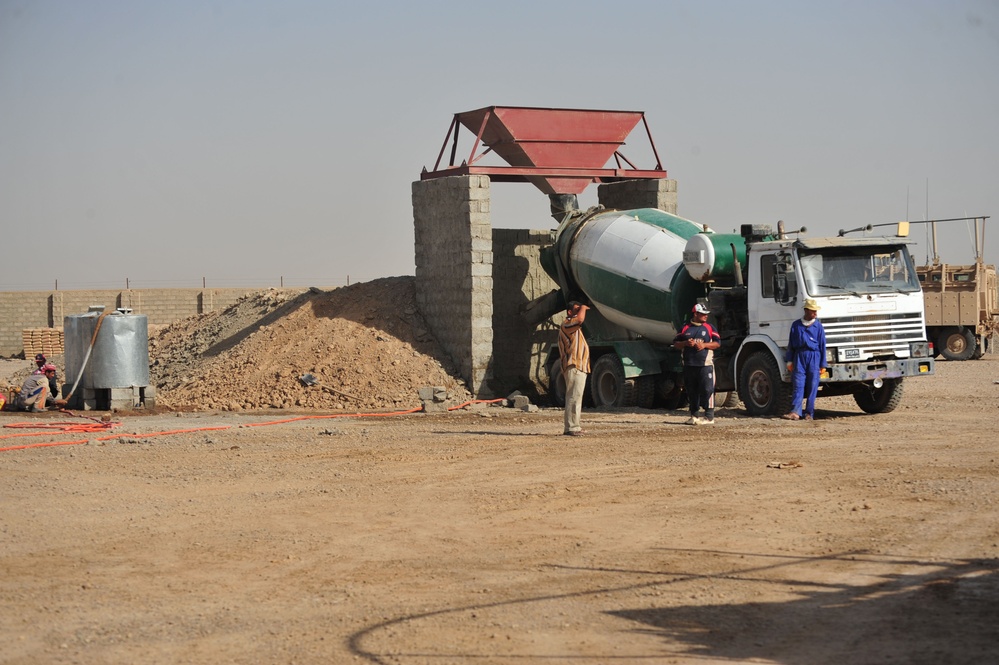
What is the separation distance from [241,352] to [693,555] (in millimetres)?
15484

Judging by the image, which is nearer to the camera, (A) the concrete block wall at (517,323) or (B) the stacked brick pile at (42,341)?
(A) the concrete block wall at (517,323)

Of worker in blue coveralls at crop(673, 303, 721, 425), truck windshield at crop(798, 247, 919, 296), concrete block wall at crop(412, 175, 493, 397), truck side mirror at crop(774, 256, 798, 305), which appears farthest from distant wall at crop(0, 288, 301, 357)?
truck windshield at crop(798, 247, 919, 296)

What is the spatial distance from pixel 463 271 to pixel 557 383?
2652 mm

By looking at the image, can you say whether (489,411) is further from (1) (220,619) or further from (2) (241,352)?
(1) (220,619)

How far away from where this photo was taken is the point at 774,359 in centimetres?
1694

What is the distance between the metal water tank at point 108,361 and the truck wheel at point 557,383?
7.09 meters

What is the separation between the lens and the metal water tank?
20250 millimetres

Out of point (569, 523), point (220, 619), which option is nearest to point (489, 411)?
point (569, 523)

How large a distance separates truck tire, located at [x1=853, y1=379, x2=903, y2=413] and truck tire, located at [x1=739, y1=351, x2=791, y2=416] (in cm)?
146

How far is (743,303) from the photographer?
59.9 ft

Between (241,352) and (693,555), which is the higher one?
(241,352)

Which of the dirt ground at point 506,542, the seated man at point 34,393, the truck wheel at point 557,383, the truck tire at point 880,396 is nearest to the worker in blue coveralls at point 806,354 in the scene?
the dirt ground at point 506,542

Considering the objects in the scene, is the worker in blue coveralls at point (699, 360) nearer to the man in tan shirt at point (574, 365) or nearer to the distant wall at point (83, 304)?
the man in tan shirt at point (574, 365)

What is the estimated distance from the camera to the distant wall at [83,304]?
43.5 m
